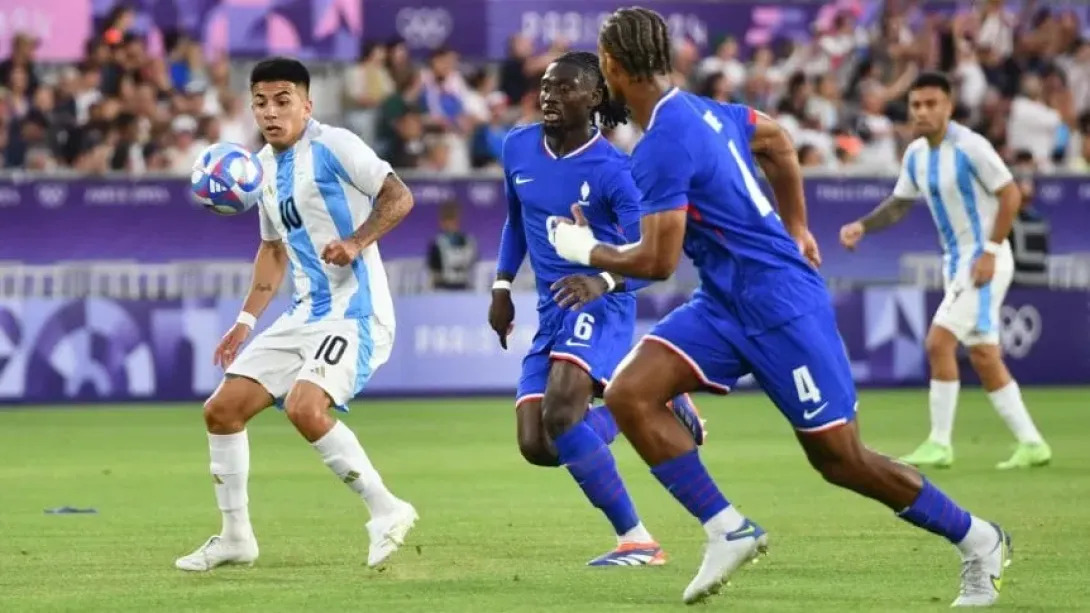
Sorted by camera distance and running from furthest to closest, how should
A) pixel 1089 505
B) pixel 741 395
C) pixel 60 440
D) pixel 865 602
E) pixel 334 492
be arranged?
pixel 741 395 < pixel 60 440 < pixel 334 492 < pixel 1089 505 < pixel 865 602

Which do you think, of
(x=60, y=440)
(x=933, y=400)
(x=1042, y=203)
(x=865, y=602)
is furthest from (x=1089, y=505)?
(x=1042, y=203)

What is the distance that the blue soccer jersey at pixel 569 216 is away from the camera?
10.0 metres

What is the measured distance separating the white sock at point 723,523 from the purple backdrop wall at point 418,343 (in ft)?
46.5

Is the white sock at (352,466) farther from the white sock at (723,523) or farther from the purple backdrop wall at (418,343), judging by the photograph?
the purple backdrop wall at (418,343)

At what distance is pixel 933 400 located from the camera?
15016 millimetres

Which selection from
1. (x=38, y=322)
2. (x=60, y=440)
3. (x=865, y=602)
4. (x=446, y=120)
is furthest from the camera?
(x=446, y=120)

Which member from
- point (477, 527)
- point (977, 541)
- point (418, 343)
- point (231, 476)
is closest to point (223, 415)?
point (231, 476)

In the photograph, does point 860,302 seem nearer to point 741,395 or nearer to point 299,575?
point 741,395

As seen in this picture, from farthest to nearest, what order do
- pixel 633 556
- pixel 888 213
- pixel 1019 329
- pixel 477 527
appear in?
pixel 1019 329 → pixel 888 213 → pixel 477 527 → pixel 633 556

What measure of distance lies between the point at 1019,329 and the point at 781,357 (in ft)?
53.7

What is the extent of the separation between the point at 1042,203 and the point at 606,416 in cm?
1572

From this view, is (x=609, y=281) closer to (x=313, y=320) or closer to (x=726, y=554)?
(x=313, y=320)

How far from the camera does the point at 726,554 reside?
795 cm

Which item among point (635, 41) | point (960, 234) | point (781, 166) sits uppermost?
point (635, 41)
